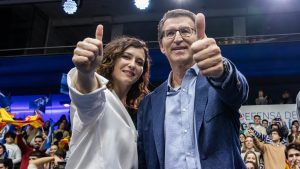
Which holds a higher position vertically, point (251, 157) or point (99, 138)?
point (99, 138)

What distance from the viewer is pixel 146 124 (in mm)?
1359

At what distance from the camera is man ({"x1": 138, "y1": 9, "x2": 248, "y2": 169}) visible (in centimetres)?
109

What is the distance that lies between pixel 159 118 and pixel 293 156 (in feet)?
9.70

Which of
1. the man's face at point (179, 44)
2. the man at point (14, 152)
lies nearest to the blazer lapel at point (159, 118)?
the man's face at point (179, 44)

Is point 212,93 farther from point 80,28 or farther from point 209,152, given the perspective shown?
point 80,28

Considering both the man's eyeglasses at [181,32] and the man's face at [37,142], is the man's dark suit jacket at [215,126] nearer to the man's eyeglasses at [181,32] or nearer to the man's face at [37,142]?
the man's eyeglasses at [181,32]

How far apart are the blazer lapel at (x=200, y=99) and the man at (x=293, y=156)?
2908 mm

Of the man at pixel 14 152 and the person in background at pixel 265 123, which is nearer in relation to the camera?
the man at pixel 14 152

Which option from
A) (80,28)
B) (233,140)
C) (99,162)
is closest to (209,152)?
(233,140)

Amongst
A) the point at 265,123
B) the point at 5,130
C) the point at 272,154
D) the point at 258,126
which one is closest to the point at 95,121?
the point at 272,154

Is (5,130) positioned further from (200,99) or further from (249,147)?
(200,99)

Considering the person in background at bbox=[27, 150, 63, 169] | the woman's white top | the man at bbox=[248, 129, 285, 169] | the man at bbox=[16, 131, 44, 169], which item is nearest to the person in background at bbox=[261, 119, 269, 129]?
the man at bbox=[248, 129, 285, 169]

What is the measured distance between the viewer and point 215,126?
117 centimetres

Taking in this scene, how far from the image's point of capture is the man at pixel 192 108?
1.09 meters
